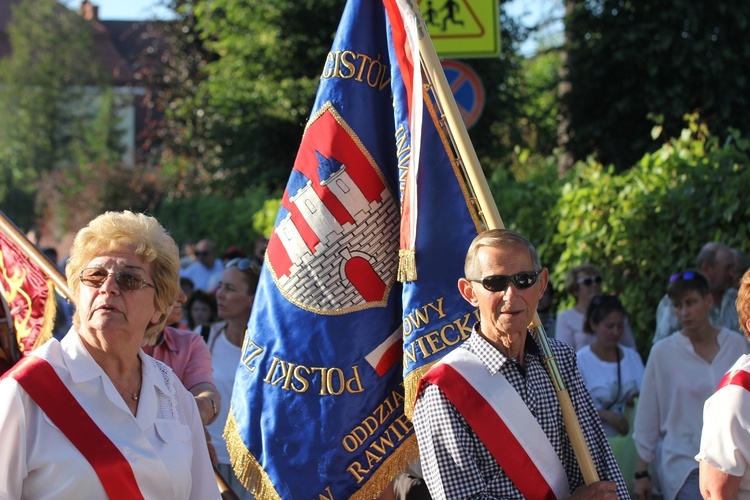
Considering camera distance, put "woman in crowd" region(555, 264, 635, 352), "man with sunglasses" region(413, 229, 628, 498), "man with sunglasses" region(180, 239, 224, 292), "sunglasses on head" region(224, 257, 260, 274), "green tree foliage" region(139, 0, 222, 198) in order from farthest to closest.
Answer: "green tree foliage" region(139, 0, 222, 198) → "man with sunglasses" region(180, 239, 224, 292) → "woman in crowd" region(555, 264, 635, 352) → "sunglasses on head" region(224, 257, 260, 274) → "man with sunglasses" region(413, 229, 628, 498)

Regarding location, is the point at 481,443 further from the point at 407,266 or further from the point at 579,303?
the point at 579,303

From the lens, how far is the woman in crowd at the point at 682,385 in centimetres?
591

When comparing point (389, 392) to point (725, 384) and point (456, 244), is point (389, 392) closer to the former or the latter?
point (456, 244)

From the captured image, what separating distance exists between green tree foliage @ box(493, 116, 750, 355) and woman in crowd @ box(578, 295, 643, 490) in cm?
122

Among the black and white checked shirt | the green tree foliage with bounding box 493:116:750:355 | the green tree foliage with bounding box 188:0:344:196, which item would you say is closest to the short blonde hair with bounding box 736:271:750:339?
the black and white checked shirt

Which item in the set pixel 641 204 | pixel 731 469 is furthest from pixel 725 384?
pixel 641 204

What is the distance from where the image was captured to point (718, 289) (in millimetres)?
6980

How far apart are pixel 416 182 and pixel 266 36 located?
16.2 meters

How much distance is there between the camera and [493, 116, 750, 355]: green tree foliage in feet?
25.9

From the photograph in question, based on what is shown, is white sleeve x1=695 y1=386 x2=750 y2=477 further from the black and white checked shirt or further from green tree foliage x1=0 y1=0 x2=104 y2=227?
green tree foliage x1=0 y1=0 x2=104 y2=227

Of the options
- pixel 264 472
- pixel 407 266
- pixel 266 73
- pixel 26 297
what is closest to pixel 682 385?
pixel 407 266

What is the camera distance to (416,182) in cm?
435

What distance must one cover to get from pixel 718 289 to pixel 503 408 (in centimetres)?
389

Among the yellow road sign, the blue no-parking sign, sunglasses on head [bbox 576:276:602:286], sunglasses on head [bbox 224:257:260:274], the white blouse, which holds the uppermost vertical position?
the yellow road sign
